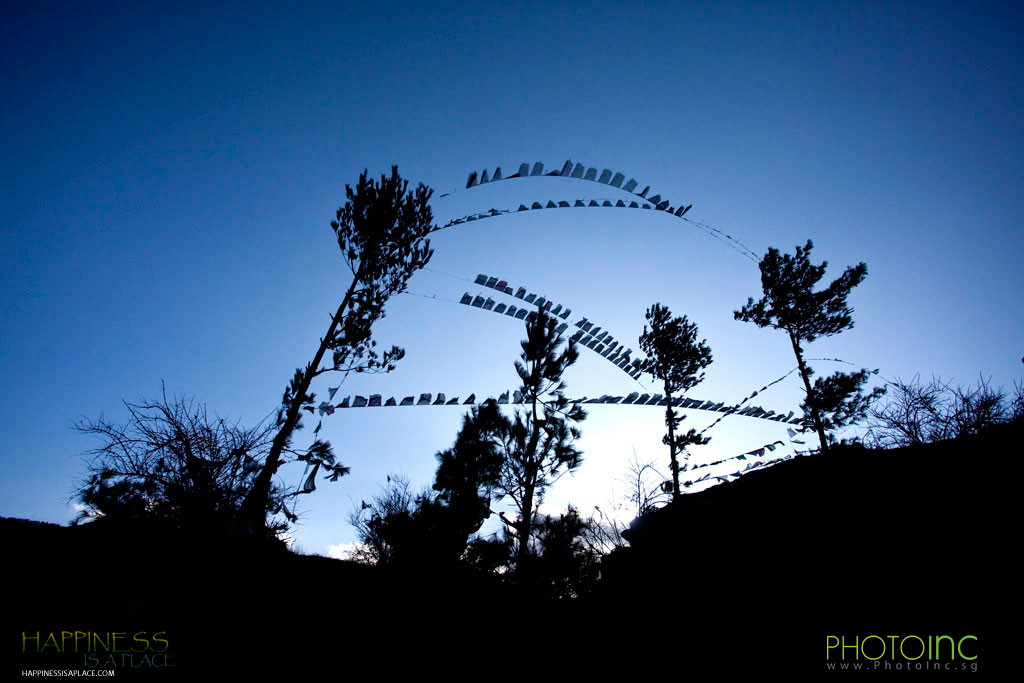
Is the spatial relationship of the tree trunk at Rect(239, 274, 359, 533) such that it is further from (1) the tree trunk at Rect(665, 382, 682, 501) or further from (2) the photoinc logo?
(1) the tree trunk at Rect(665, 382, 682, 501)

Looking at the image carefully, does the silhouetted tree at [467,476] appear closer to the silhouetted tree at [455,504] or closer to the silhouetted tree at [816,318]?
the silhouetted tree at [455,504]

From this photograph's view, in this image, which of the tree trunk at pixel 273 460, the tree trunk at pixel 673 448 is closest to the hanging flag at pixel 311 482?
the tree trunk at pixel 273 460

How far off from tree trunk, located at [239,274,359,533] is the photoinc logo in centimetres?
868

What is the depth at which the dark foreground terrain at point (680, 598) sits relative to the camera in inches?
173

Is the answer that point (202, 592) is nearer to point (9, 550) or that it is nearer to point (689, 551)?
point (9, 550)

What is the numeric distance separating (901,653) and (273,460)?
392 inches

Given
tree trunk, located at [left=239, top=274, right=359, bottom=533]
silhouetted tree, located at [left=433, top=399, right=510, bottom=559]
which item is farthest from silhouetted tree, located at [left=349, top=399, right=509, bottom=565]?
tree trunk, located at [left=239, top=274, right=359, bottom=533]

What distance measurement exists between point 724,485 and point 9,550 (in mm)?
13038

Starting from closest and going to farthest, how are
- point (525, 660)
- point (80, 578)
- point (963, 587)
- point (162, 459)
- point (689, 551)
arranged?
1. point (963, 587)
2. point (80, 578)
3. point (525, 660)
4. point (689, 551)
5. point (162, 459)

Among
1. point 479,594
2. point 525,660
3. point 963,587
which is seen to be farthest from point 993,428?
point 479,594

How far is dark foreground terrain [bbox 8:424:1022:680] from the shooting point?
4.41 metres

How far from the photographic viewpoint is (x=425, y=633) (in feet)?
21.4

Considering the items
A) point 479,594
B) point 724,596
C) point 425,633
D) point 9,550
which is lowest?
point 479,594

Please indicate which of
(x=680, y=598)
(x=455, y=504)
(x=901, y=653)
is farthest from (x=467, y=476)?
(x=901, y=653)
